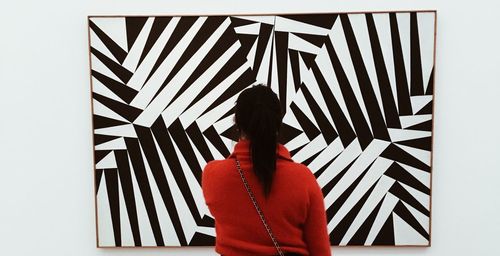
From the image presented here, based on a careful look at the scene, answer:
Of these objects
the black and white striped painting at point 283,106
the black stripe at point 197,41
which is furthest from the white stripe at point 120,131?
the black stripe at point 197,41

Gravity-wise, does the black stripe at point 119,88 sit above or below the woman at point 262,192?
above

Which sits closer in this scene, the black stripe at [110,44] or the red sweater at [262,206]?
the red sweater at [262,206]

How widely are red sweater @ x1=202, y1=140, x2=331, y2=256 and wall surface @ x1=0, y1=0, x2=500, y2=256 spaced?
77cm

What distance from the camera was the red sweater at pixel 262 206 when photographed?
2.93 feet

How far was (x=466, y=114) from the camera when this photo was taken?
1556 millimetres

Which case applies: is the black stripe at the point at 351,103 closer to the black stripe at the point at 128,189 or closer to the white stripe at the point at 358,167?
the white stripe at the point at 358,167

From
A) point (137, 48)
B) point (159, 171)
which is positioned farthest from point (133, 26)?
point (159, 171)

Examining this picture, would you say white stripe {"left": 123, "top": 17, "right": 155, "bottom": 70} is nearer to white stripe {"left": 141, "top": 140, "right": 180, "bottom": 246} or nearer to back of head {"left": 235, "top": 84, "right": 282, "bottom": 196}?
white stripe {"left": 141, "top": 140, "right": 180, "bottom": 246}

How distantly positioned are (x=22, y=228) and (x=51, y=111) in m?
0.56

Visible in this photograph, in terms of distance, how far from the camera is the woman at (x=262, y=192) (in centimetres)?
87

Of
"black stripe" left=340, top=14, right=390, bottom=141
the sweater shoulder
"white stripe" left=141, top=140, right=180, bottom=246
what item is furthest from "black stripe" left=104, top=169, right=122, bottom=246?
"black stripe" left=340, top=14, right=390, bottom=141

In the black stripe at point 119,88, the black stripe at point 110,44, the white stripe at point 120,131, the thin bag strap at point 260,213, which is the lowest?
the thin bag strap at point 260,213

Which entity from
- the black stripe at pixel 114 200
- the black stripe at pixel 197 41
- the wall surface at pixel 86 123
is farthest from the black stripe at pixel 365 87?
the black stripe at pixel 114 200

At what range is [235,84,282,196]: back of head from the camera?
860 mm
